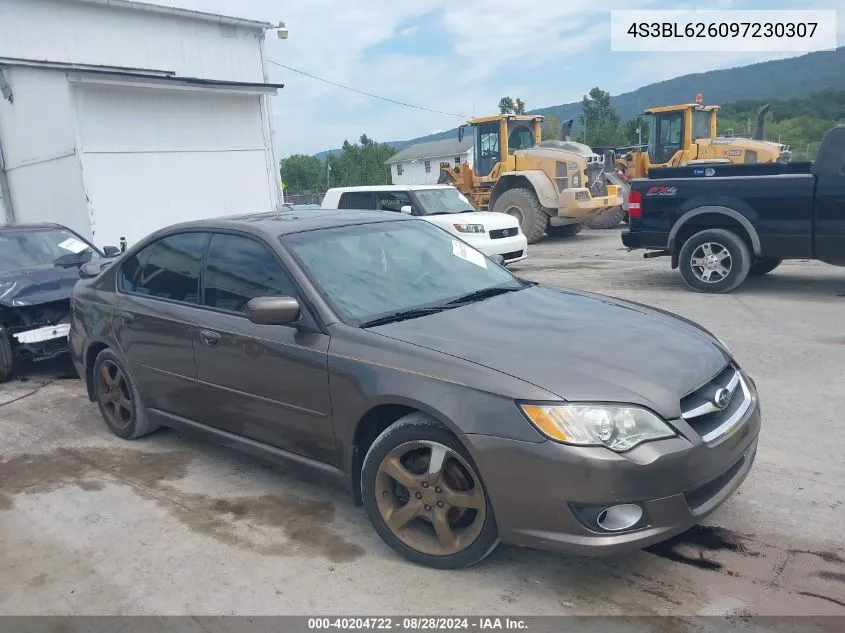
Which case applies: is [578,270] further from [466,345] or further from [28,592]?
[28,592]

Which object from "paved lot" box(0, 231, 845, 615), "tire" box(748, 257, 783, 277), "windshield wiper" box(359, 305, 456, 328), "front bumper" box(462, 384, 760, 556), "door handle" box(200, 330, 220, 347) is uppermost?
"windshield wiper" box(359, 305, 456, 328)

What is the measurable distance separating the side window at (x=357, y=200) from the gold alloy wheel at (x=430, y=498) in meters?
9.48

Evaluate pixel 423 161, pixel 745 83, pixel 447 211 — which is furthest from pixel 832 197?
pixel 745 83

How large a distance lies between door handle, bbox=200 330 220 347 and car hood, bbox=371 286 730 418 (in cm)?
112

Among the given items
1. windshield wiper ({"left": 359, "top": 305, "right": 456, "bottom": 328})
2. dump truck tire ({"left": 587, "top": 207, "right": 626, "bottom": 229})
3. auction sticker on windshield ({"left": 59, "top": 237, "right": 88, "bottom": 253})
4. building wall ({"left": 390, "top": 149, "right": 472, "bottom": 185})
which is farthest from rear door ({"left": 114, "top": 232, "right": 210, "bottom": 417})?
building wall ({"left": 390, "top": 149, "right": 472, "bottom": 185})

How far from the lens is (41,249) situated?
7.86 m

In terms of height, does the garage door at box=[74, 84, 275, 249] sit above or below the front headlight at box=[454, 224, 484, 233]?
above

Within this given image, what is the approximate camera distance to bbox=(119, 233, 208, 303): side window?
4.32 m

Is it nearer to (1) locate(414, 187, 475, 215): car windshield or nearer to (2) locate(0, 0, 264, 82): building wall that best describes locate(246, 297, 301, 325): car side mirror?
(1) locate(414, 187, 475, 215): car windshield

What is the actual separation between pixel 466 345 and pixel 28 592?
2310mm

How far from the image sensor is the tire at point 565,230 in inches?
688

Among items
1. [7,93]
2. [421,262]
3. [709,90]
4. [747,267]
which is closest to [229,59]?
[7,93]

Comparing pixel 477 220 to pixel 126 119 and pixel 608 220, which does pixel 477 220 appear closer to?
pixel 126 119

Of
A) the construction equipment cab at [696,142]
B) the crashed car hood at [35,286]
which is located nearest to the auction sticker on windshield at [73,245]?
→ the crashed car hood at [35,286]
